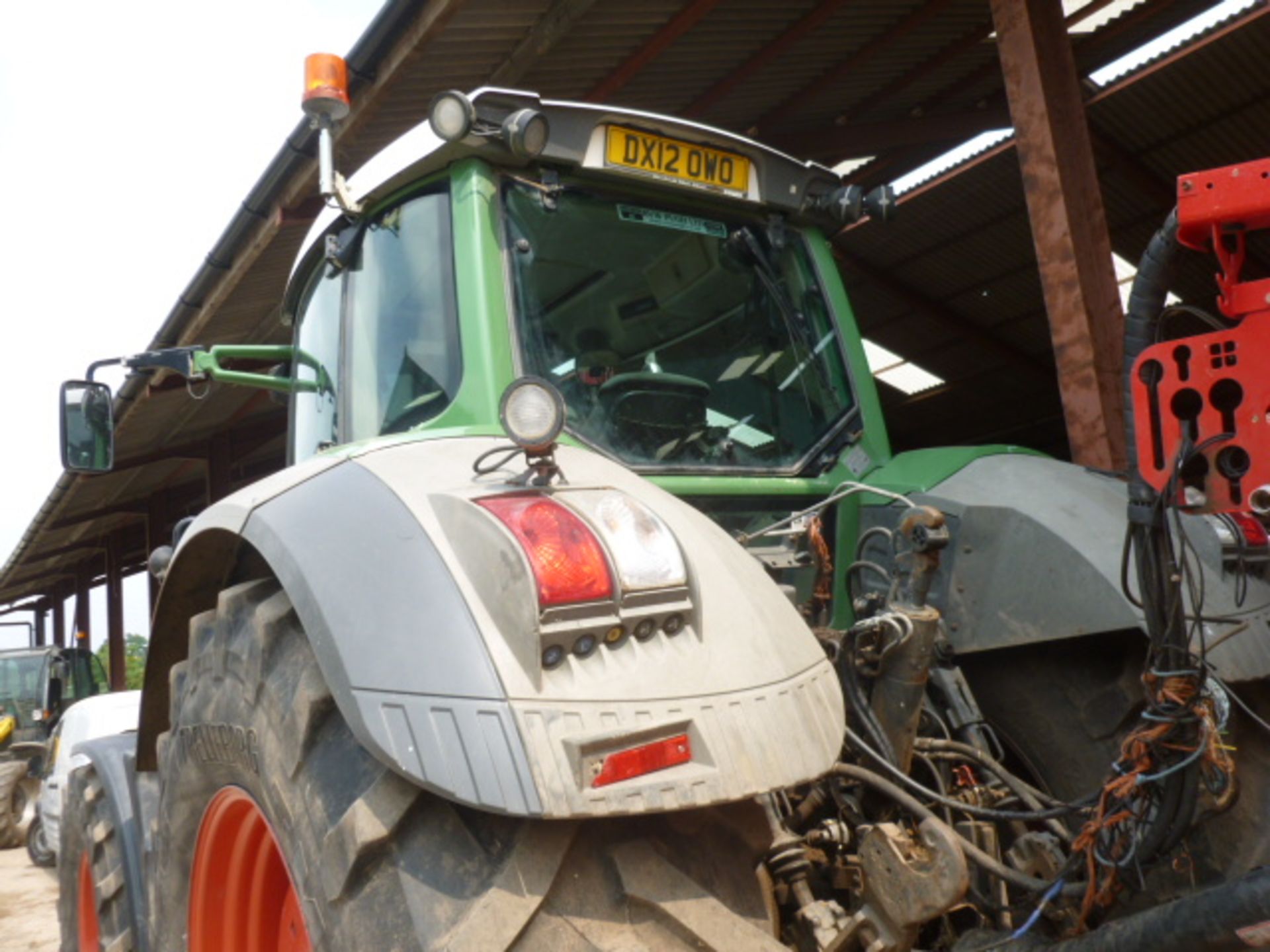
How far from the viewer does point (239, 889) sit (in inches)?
85.7

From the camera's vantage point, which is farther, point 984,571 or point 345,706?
point 984,571

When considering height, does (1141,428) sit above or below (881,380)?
below

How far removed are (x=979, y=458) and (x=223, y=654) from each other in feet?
5.46

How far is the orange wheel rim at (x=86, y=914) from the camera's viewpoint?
3381mm

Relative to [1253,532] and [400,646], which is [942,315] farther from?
[400,646]

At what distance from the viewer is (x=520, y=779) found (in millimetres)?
1357

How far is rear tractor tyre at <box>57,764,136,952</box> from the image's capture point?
276cm

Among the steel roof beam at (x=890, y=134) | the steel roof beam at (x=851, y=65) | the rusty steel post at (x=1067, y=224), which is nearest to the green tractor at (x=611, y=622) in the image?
the rusty steel post at (x=1067, y=224)

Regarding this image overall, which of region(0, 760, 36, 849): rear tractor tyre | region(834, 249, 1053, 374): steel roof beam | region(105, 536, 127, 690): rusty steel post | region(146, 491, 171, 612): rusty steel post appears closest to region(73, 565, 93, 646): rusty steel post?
region(105, 536, 127, 690): rusty steel post

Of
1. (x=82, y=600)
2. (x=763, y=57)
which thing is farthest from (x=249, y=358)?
(x=82, y=600)

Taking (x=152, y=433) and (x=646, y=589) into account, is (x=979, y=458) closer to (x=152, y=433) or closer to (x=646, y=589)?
(x=646, y=589)

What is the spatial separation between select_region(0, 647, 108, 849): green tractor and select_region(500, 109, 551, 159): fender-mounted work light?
1140 cm

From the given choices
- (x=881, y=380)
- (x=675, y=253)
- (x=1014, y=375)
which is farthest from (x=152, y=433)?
(x=675, y=253)

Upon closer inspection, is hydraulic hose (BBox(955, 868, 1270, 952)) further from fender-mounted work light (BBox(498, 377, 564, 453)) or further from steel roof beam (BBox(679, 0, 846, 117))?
steel roof beam (BBox(679, 0, 846, 117))
